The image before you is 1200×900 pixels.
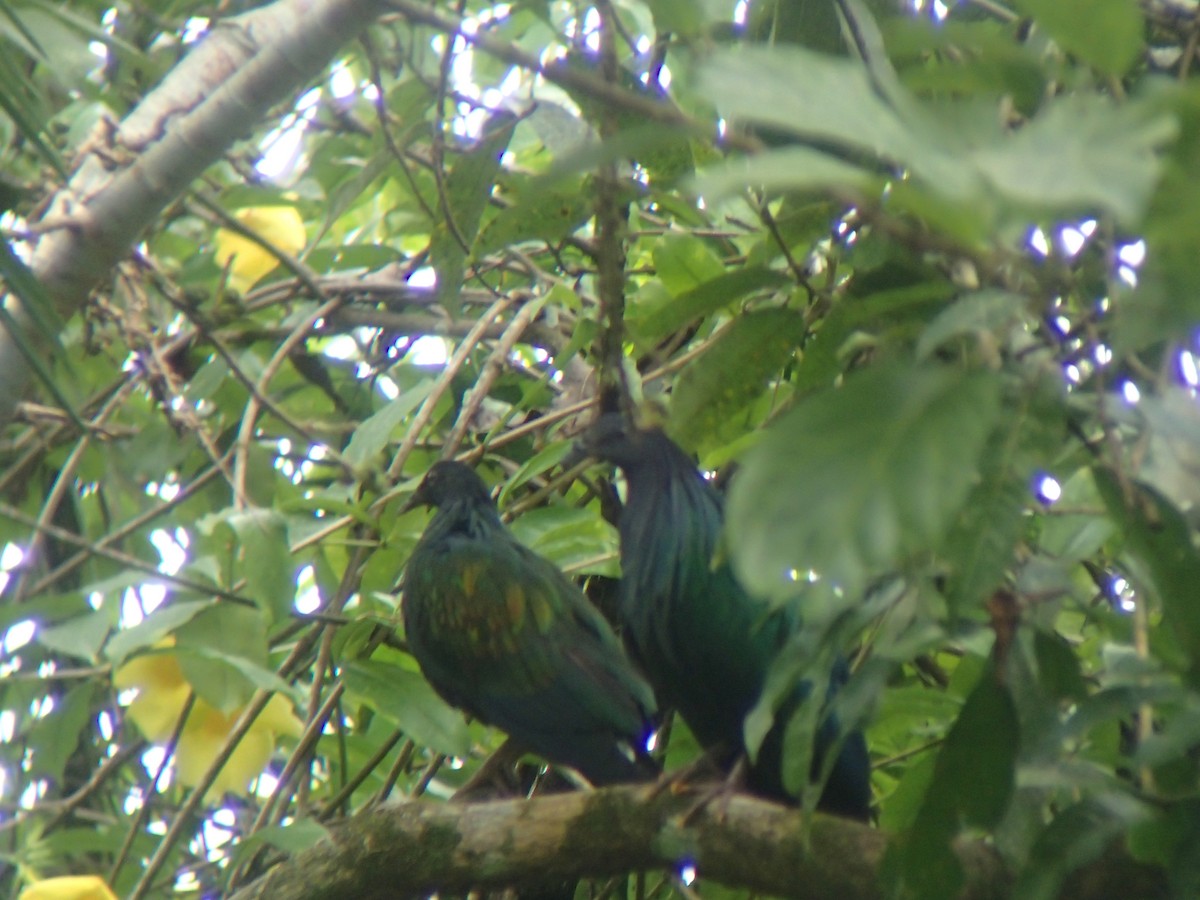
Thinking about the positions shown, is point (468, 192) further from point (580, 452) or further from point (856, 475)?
point (856, 475)

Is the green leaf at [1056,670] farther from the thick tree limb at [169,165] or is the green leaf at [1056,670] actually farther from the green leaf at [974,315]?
the thick tree limb at [169,165]

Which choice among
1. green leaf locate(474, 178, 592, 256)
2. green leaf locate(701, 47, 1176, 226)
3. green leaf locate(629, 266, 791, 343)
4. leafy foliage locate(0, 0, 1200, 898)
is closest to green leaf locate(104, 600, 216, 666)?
leafy foliage locate(0, 0, 1200, 898)

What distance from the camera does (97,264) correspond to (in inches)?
96.7

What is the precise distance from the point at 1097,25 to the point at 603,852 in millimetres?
1526

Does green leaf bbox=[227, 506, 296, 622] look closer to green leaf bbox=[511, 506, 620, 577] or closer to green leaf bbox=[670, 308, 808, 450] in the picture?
green leaf bbox=[511, 506, 620, 577]

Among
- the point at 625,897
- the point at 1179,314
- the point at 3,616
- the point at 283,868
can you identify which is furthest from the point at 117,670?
the point at 1179,314

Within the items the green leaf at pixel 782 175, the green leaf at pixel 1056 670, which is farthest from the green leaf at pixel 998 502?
the green leaf at pixel 782 175

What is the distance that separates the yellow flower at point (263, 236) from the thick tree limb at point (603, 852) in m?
1.81

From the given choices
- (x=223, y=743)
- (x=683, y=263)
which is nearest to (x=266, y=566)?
(x=223, y=743)

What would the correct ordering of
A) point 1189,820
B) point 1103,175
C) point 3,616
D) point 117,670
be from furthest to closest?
point 3,616 → point 117,670 → point 1189,820 → point 1103,175

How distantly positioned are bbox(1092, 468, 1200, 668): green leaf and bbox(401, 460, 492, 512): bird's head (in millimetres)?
1943

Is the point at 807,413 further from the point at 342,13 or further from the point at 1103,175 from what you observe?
the point at 342,13

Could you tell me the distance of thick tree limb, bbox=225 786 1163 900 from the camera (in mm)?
1948

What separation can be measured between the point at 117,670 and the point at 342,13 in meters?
1.34
